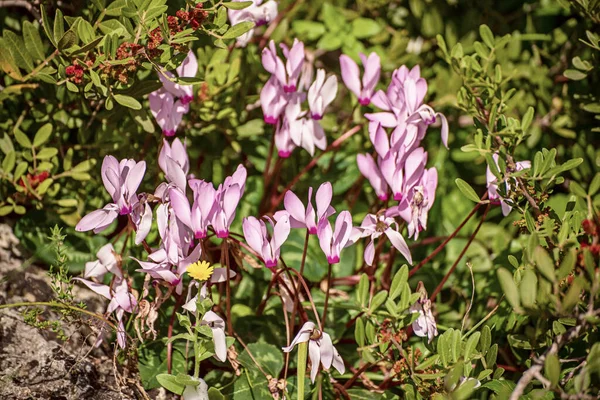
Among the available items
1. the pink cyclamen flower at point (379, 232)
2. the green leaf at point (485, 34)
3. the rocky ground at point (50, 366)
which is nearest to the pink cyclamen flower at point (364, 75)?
the green leaf at point (485, 34)

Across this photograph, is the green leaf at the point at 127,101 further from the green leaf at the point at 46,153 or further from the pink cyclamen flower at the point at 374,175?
the pink cyclamen flower at the point at 374,175

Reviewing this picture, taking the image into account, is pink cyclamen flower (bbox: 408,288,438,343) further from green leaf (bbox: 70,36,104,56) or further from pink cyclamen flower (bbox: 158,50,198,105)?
green leaf (bbox: 70,36,104,56)

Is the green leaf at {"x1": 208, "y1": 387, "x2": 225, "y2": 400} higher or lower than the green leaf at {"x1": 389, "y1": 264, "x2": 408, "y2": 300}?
above

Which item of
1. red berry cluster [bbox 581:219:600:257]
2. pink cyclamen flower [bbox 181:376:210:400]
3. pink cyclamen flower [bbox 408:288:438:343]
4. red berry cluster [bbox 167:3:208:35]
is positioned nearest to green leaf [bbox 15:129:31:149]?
red berry cluster [bbox 167:3:208:35]

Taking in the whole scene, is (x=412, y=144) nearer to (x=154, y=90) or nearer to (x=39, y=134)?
(x=154, y=90)

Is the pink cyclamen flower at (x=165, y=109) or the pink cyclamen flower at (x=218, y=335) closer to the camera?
the pink cyclamen flower at (x=218, y=335)
